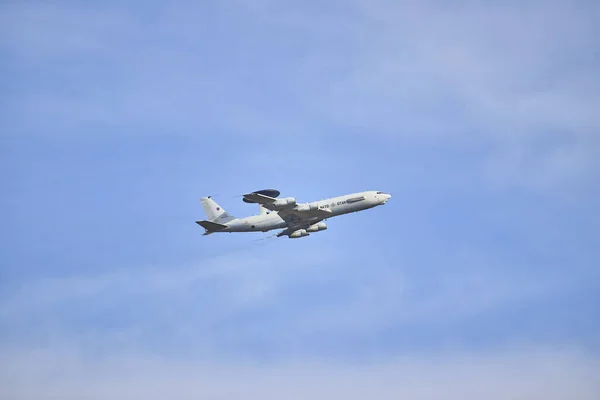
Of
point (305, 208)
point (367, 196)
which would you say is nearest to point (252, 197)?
point (305, 208)

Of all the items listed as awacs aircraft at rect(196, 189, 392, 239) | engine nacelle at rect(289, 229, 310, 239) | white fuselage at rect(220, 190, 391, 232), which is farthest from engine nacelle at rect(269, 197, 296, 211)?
engine nacelle at rect(289, 229, 310, 239)

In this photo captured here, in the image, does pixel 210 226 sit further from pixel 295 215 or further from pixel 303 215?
pixel 303 215

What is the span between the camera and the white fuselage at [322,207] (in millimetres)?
133375

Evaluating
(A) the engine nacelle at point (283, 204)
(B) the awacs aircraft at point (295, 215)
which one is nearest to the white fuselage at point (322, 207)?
(B) the awacs aircraft at point (295, 215)

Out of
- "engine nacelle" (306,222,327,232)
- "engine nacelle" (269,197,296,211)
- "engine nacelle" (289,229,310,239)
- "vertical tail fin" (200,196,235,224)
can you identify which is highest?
"vertical tail fin" (200,196,235,224)

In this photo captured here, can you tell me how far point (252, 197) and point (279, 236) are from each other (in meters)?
15.4

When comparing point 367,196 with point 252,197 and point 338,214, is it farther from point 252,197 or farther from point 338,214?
point 252,197

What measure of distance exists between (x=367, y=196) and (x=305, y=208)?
10377mm

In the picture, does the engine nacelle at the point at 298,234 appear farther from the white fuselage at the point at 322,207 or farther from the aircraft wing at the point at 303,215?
the aircraft wing at the point at 303,215

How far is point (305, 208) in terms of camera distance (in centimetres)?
13100

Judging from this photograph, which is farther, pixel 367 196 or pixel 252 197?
pixel 367 196

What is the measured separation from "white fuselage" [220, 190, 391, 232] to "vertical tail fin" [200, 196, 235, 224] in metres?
2.40

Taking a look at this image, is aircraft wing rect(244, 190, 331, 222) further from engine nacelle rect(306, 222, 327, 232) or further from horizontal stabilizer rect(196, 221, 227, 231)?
horizontal stabilizer rect(196, 221, 227, 231)

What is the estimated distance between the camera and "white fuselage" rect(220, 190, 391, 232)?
133375 mm
